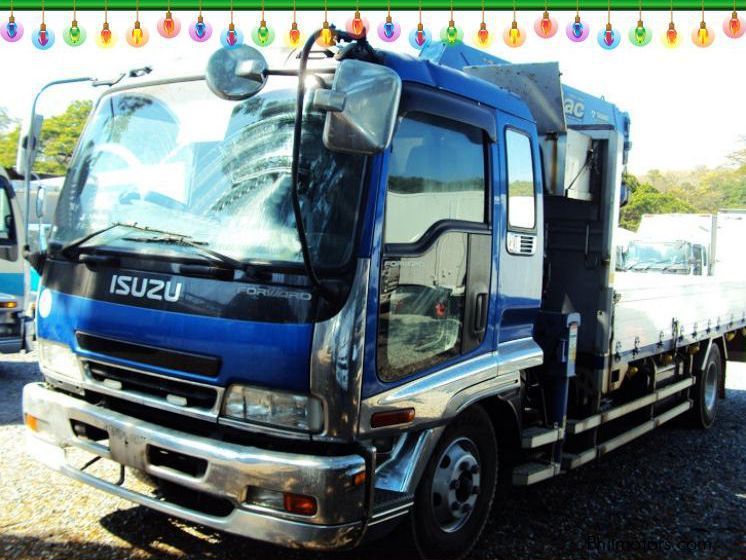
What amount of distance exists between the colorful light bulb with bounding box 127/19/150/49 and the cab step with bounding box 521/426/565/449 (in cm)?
421

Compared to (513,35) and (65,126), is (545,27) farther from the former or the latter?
(65,126)

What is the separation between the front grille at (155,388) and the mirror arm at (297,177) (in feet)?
2.19

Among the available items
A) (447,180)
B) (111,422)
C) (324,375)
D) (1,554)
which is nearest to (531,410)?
(447,180)

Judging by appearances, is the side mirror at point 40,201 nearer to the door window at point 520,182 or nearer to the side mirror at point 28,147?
the side mirror at point 28,147

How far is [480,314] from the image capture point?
146 inches

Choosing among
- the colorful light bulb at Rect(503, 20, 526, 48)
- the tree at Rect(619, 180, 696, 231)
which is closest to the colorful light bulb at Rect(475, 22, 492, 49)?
the colorful light bulb at Rect(503, 20, 526, 48)

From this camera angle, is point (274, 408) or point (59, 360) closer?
point (274, 408)

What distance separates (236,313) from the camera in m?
3.08

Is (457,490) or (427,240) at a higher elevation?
(427,240)

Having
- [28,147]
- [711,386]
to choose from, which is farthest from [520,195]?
[711,386]

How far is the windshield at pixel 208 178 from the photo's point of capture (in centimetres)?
306

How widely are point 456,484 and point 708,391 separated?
493cm

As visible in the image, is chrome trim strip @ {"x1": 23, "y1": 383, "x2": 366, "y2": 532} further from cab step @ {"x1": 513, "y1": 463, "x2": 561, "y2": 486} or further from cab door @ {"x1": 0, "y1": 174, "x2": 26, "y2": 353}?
cab door @ {"x1": 0, "y1": 174, "x2": 26, "y2": 353}

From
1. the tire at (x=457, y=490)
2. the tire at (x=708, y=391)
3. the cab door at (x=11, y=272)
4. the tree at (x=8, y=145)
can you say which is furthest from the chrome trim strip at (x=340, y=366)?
the tree at (x=8, y=145)
